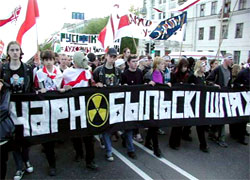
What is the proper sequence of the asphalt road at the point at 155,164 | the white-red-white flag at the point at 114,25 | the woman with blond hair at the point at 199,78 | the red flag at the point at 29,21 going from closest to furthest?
the asphalt road at the point at 155,164
the red flag at the point at 29,21
the woman with blond hair at the point at 199,78
the white-red-white flag at the point at 114,25

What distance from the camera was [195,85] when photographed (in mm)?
4629

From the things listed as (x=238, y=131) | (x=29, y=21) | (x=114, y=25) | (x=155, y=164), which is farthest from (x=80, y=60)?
(x=114, y=25)

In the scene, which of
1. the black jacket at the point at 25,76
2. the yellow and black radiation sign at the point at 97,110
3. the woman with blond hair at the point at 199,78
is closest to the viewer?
the black jacket at the point at 25,76

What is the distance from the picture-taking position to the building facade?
29.0 m

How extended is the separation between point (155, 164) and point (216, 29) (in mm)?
32776

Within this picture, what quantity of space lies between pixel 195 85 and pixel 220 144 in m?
1.40

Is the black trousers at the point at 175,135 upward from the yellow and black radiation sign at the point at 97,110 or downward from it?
downward

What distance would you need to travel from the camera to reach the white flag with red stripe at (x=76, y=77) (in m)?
3.75

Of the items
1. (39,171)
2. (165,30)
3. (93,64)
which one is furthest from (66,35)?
(39,171)

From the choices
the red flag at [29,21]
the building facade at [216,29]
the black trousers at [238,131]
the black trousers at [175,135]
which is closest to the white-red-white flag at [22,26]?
the red flag at [29,21]

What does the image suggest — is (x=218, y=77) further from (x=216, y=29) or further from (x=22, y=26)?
(x=216, y=29)

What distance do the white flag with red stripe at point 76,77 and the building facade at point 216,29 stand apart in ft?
78.3

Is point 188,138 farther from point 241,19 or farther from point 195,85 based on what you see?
point 241,19

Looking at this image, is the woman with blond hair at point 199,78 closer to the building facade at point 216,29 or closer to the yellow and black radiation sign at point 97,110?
the yellow and black radiation sign at point 97,110
